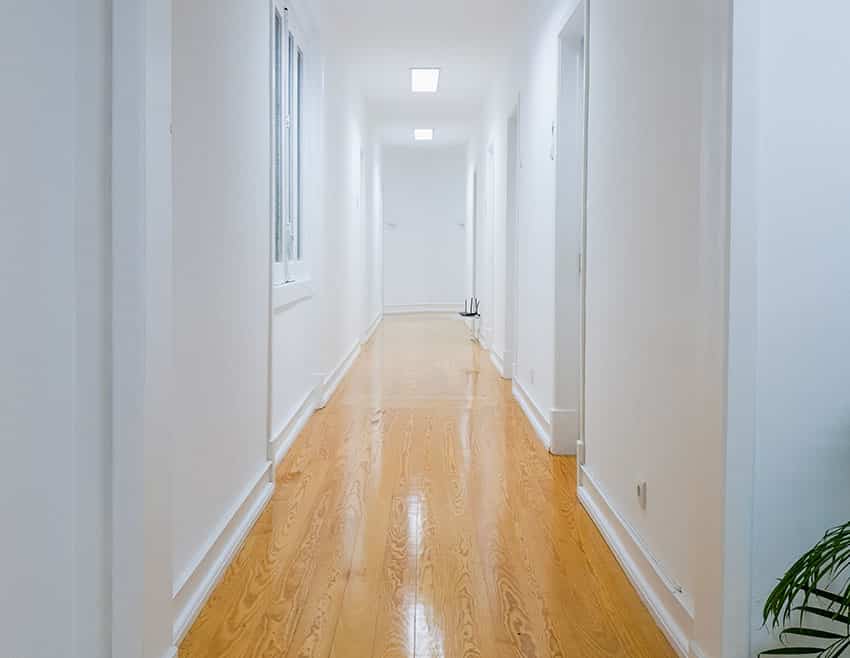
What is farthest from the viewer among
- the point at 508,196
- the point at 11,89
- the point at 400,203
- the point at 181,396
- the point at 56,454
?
the point at 400,203

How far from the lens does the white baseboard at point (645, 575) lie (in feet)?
7.65

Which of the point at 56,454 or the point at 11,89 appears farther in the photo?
the point at 56,454

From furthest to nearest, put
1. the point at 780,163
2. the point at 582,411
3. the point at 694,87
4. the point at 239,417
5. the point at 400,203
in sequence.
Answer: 1. the point at 400,203
2. the point at 582,411
3. the point at 239,417
4. the point at 694,87
5. the point at 780,163

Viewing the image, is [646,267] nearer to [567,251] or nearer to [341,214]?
[567,251]

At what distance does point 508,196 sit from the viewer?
7688mm

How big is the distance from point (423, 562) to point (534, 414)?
2.57m

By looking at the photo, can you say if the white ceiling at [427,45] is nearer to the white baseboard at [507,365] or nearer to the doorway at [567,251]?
the doorway at [567,251]

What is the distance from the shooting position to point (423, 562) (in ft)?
9.89

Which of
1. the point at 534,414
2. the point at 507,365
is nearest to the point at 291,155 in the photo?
the point at 534,414

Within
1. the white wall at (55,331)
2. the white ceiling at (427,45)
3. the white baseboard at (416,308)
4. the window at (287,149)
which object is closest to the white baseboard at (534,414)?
the window at (287,149)

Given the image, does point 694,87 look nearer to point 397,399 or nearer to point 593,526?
point 593,526

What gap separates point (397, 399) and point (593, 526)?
3.17 metres

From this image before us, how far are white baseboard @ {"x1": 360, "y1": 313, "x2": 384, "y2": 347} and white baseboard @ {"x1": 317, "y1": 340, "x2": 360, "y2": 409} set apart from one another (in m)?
1.25

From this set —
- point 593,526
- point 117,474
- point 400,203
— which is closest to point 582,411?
point 593,526
